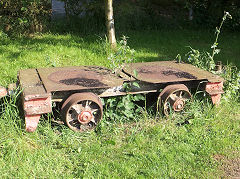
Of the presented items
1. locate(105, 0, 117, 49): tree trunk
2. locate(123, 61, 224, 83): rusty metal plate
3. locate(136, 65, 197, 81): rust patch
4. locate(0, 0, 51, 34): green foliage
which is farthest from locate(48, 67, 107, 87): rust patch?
locate(0, 0, 51, 34): green foliage

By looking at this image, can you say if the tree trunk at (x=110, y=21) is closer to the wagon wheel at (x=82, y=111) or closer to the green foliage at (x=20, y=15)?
the green foliage at (x=20, y=15)

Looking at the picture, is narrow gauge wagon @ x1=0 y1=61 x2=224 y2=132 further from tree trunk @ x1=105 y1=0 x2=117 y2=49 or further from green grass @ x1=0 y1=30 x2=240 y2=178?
tree trunk @ x1=105 y1=0 x2=117 y2=49

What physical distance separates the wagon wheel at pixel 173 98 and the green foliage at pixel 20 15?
5.10 m

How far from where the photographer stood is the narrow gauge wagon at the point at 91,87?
355 cm

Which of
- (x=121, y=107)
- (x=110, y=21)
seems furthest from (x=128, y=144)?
(x=110, y=21)

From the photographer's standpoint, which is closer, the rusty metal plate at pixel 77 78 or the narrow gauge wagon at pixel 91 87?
the narrow gauge wagon at pixel 91 87

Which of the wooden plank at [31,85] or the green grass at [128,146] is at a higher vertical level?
the wooden plank at [31,85]

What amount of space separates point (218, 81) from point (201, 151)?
113 cm

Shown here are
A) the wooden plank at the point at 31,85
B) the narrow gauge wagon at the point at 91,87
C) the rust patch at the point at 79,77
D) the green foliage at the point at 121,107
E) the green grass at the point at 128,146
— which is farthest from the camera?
the green foliage at the point at 121,107

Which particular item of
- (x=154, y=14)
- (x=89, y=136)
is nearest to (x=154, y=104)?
(x=89, y=136)

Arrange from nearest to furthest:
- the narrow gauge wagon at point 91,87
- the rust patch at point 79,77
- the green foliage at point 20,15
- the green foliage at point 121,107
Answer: the narrow gauge wagon at point 91,87, the rust patch at point 79,77, the green foliage at point 121,107, the green foliage at point 20,15

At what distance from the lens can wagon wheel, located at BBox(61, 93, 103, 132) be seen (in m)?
3.62

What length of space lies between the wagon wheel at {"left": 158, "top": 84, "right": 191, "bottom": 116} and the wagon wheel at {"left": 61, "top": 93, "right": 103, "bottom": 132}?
0.84 meters

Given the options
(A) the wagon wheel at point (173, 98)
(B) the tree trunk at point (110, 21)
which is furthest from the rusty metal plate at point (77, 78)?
(B) the tree trunk at point (110, 21)
